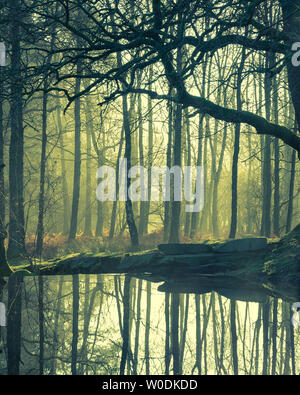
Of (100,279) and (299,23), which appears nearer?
(299,23)

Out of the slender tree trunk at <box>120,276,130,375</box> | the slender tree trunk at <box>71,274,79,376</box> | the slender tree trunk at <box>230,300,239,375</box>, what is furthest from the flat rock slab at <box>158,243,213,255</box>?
the slender tree trunk at <box>230,300,239,375</box>

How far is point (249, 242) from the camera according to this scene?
14438 mm

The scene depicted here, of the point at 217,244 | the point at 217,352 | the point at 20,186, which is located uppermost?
the point at 20,186

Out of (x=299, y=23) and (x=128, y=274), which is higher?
(x=299, y=23)

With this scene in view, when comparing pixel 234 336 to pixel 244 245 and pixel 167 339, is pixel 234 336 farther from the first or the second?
pixel 244 245

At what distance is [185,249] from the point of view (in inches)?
591

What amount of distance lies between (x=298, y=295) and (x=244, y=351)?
4.90 m

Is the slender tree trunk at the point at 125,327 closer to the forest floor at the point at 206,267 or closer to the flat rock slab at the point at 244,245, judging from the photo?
the forest floor at the point at 206,267

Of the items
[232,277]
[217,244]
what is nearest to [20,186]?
[217,244]

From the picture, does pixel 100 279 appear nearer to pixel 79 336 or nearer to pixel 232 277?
pixel 232 277

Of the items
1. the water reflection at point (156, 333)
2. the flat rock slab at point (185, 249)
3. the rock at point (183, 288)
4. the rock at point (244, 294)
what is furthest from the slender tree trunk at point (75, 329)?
the flat rock slab at point (185, 249)

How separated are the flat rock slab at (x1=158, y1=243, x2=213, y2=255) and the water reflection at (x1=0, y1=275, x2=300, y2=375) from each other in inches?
175

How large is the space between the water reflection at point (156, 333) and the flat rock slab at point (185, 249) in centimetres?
446

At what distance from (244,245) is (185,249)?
6.25 ft
